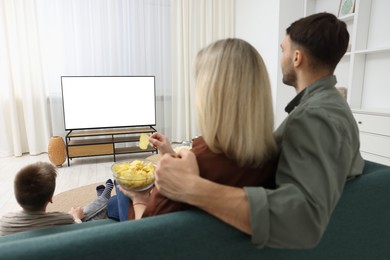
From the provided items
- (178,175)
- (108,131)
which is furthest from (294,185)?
(108,131)

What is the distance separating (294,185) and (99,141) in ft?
11.9

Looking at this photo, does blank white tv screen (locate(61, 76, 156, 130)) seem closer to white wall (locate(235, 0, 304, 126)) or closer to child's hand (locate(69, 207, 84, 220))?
white wall (locate(235, 0, 304, 126))

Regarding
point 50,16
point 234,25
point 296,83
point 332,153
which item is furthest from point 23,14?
point 332,153

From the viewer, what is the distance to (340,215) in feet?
2.98

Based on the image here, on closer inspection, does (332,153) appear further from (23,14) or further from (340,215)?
(23,14)

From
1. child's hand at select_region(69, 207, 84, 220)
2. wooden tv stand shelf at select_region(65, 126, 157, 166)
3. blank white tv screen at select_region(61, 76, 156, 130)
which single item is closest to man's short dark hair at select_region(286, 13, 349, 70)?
child's hand at select_region(69, 207, 84, 220)

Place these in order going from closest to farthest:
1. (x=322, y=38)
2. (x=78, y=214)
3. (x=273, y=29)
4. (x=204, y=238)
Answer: (x=204, y=238), (x=322, y=38), (x=78, y=214), (x=273, y=29)

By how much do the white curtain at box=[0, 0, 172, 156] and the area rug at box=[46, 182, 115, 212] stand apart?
1.83 meters

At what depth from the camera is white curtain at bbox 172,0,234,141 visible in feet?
15.1

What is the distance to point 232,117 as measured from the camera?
0.81m

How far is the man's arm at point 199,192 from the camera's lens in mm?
739

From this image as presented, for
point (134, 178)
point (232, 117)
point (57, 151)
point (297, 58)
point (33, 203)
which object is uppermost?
point (297, 58)

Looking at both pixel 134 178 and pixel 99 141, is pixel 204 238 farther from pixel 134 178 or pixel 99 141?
pixel 99 141

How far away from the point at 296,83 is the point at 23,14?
4.15m
